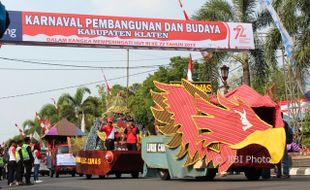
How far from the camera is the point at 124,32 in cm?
A: 2805

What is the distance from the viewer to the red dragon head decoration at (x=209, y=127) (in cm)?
1444

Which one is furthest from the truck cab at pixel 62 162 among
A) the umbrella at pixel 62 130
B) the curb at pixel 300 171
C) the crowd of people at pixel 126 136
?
the umbrella at pixel 62 130

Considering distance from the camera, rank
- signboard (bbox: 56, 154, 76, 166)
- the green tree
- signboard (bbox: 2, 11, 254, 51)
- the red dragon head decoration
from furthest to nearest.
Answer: the green tree < signboard (bbox: 56, 154, 76, 166) < signboard (bbox: 2, 11, 254, 51) < the red dragon head decoration

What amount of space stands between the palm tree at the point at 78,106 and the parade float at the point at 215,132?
57.3 metres

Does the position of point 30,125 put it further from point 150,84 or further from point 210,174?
point 210,174

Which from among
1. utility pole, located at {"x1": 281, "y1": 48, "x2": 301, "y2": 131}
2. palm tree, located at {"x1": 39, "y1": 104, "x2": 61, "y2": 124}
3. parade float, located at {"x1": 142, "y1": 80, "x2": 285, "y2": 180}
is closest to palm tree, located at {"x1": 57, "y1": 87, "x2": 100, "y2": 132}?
palm tree, located at {"x1": 39, "y1": 104, "x2": 61, "y2": 124}

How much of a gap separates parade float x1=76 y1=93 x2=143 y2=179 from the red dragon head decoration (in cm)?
293

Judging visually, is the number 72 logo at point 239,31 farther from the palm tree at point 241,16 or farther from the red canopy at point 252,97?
the red canopy at point 252,97

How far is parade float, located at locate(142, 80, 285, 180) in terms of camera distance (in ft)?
47.6

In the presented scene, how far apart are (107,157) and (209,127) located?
513cm

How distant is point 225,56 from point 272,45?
11.1 ft

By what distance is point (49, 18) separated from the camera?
2709 cm

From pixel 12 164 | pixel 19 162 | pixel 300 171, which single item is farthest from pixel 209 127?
pixel 12 164

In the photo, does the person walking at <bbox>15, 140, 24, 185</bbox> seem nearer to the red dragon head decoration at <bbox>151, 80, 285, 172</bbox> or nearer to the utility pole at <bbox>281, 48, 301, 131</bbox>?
the red dragon head decoration at <bbox>151, 80, 285, 172</bbox>
